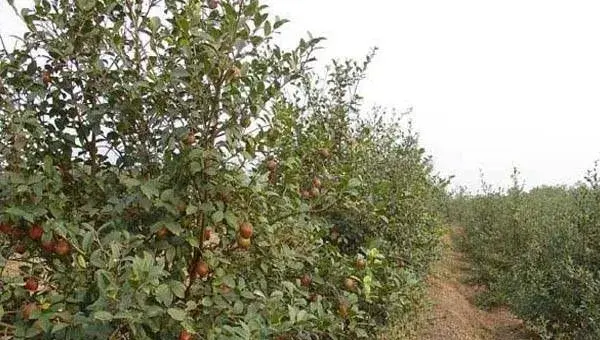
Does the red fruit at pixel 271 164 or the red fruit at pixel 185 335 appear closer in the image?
the red fruit at pixel 185 335

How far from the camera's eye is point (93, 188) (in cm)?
245

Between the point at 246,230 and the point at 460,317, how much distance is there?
548cm

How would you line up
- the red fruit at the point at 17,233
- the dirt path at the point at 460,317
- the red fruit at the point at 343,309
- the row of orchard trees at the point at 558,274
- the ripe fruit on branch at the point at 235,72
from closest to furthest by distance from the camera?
the ripe fruit on branch at the point at 235,72 < the red fruit at the point at 17,233 < the red fruit at the point at 343,309 < the row of orchard trees at the point at 558,274 < the dirt path at the point at 460,317

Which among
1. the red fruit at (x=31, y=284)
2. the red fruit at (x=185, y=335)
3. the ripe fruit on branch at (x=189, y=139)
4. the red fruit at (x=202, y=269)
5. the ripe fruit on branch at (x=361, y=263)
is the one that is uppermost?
the ripe fruit on branch at (x=189, y=139)

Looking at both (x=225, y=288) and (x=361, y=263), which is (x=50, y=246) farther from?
(x=361, y=263)

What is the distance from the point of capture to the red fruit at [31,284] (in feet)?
7.43

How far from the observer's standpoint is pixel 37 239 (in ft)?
7.46

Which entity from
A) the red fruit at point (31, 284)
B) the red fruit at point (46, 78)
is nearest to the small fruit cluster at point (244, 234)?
the red fruit at point (31, 284)

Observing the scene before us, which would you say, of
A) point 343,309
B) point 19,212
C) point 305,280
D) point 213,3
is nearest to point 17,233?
point 19,212

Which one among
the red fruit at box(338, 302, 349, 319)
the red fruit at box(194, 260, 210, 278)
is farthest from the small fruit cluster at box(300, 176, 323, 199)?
the red fruit at box(194, 260, 210, 278)

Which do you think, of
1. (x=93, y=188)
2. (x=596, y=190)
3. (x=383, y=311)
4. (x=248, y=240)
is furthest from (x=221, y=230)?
(x=596, y=190)

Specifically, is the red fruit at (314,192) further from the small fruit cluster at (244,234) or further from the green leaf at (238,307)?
the green leaf at (238,307)

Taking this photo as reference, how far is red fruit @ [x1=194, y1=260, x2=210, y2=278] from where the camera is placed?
229 cm

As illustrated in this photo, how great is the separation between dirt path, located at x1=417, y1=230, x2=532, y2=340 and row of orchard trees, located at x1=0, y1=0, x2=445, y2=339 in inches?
155
